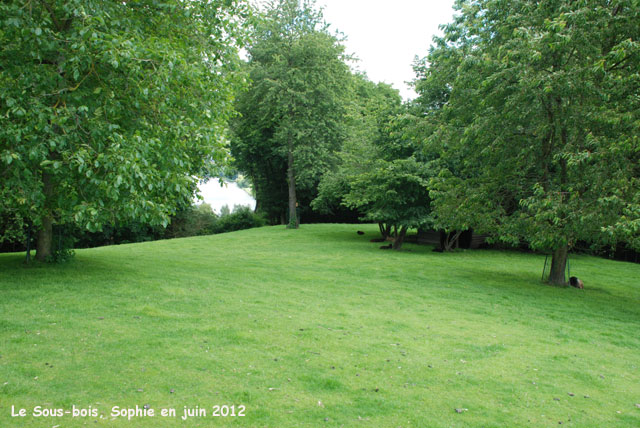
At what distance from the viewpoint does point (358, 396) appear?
192 inches

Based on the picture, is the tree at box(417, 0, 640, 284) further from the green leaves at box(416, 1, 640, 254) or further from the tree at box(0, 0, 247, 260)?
the tree at box(0, 0, 247, 260)

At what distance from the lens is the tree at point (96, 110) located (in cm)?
795

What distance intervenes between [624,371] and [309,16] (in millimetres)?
28275

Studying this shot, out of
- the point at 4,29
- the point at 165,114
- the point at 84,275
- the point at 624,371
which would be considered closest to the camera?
the point at 624,371

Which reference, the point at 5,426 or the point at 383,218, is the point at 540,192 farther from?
the point at 5,426

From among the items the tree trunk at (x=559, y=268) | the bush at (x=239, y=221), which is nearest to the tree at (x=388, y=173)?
the tree trunk at (x=559, y=268)

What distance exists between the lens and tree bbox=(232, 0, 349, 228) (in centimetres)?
2789

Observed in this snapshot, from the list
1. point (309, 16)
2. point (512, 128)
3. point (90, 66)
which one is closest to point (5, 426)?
point (90, 66)

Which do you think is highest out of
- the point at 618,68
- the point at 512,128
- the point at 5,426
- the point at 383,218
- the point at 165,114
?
the point at 618,68

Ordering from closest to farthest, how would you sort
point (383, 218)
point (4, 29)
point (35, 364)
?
point (35, 364) → point (4, 29) → point (383, 218)

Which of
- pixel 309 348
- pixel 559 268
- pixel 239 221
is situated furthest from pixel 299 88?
pixel 309 348

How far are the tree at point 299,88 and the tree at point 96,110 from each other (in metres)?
17.0

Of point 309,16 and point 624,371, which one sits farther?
point 309,16

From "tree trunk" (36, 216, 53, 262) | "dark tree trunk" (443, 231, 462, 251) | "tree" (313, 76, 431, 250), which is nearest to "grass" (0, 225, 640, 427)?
"tree trunk" (36, 216, 53, 262)
